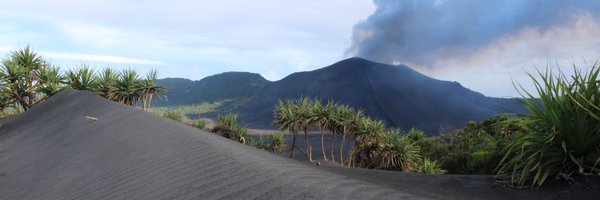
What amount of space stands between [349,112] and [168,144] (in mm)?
22354

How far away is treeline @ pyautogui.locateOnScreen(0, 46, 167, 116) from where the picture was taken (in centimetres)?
2189

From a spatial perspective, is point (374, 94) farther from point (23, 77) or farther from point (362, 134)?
point (23, 77)

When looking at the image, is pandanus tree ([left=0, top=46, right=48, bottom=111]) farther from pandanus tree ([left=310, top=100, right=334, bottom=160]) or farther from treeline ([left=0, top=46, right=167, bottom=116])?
pandanus tree ([left=310, top=100, right=334, bottom=160])

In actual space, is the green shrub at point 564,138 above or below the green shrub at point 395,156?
above

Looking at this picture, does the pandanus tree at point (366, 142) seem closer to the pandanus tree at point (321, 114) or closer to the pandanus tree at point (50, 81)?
the pandanus tree at point (321, 114)

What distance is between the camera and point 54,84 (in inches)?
875

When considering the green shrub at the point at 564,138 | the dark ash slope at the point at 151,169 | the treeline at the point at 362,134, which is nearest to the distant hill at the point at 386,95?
the treeline at the point at 362,134

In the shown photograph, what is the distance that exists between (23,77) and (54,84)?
1.47m

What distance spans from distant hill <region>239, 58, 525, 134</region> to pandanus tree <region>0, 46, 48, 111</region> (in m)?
114

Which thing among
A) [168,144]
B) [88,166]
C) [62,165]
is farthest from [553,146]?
[62,165]

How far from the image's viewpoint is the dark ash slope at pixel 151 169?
3324 mm

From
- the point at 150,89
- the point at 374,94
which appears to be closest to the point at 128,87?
the point at 150,89

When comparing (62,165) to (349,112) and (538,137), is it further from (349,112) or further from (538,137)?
(349,112)

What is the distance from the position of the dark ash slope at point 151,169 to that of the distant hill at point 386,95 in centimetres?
12864
